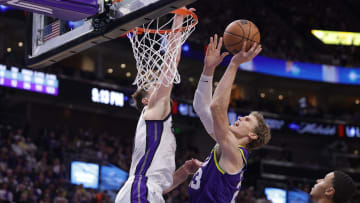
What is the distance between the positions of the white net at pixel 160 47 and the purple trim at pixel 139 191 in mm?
722

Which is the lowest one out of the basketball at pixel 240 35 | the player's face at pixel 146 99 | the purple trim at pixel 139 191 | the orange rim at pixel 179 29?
the purple trim at pixel 139 191

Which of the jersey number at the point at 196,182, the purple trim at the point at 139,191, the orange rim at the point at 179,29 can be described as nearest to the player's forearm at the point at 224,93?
the jersey number at the point at 196,182

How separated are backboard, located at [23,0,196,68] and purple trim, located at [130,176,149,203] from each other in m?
1.08

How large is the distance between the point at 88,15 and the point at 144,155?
113 centimetres

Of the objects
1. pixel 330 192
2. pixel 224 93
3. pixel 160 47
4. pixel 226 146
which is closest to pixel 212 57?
pixel 224 93

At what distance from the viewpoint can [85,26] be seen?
4102mm

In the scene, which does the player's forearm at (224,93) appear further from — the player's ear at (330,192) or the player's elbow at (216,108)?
the player's ear at (330,192)

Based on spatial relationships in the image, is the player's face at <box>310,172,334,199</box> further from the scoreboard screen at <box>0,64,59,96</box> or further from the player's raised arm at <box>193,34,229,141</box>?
the scoreboard screen at <box>0,64,59,96</box>

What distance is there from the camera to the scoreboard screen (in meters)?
15.0

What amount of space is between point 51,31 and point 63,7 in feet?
2.03

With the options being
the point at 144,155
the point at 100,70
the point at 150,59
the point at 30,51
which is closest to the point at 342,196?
the point at 144,155

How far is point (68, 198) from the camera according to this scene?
36.5 feet

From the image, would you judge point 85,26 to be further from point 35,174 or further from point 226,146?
point 35,174

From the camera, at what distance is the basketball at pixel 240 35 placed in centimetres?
380
